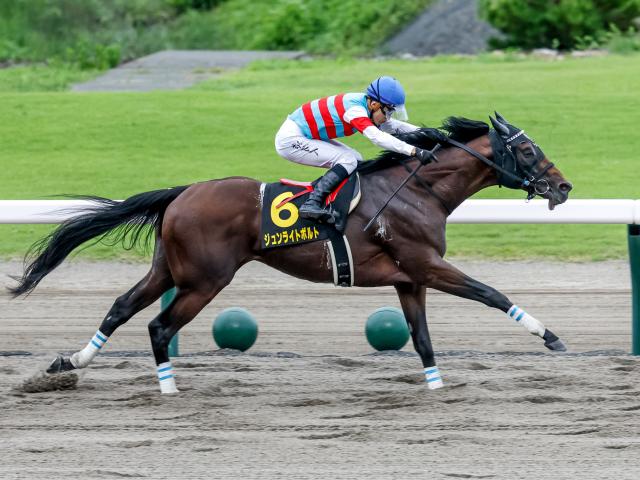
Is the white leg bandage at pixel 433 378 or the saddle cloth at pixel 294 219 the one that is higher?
the saddle cloth at pixel 294 219

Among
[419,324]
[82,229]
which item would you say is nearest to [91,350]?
[82,229]

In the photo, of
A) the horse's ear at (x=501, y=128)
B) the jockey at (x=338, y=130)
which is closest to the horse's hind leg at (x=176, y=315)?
the jockey at (x=338, y=130)

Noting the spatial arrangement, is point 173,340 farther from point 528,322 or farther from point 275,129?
point 275,129

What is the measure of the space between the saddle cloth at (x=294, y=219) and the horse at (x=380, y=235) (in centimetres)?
5

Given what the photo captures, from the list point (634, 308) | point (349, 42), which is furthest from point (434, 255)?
point (349, 42)

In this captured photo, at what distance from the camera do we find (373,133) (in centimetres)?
707

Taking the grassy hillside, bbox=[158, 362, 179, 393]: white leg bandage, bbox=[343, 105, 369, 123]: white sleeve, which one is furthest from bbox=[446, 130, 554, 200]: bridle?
the grassy hillside

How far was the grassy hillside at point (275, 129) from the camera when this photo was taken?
1290cm

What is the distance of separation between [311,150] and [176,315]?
1.25m

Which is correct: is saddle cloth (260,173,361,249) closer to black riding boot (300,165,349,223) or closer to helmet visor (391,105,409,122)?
black riding boot (300,165,349,223)

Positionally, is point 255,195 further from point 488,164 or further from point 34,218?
point 34,218

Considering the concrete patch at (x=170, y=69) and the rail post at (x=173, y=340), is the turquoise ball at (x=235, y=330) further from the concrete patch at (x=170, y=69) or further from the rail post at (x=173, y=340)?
the concrete patch at (x=170, y=69)

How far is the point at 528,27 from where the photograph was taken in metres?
24.2

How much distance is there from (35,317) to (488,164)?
3.93m
